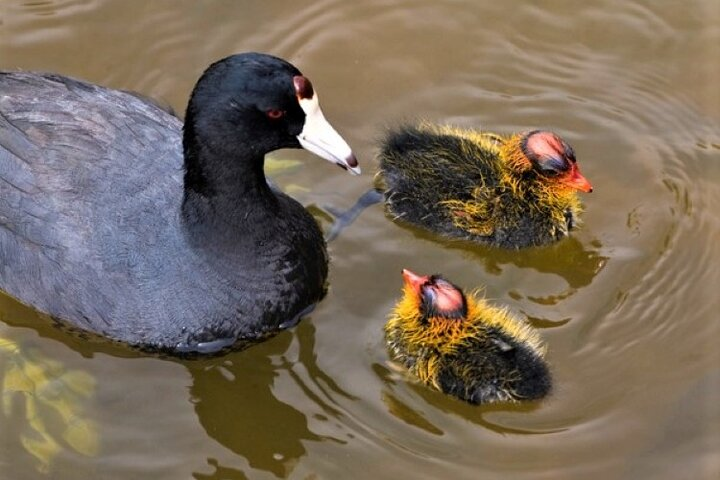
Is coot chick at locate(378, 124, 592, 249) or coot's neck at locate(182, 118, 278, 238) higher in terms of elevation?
coot chick at locate(378, 124, 592, 249)

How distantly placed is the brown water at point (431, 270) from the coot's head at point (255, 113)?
3.08 feet

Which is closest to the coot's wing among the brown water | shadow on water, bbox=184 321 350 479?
the brown water

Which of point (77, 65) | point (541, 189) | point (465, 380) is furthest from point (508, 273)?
point (77, 65)

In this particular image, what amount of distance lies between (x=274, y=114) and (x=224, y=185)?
364mm

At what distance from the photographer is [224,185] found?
4.47 m

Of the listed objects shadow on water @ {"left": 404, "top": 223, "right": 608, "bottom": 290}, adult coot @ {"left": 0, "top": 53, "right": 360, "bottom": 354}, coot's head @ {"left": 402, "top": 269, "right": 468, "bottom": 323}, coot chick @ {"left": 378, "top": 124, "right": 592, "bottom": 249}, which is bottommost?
adult coot @ {"left": 0, "top": 53, "right": 360, "bottom": 354}

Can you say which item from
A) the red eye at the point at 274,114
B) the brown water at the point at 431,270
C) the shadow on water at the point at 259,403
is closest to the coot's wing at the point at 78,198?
the brown water at the point at 431,270

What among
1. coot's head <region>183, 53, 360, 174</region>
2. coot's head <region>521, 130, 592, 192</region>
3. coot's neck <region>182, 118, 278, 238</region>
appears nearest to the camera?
coot's head <region>183, 53, 360, 174</region>

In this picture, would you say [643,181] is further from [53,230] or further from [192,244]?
[53,230]

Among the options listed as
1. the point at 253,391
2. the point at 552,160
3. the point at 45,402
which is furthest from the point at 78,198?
the point at 552,160

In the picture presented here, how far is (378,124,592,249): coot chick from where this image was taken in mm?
5047

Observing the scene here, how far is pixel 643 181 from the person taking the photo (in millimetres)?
5492

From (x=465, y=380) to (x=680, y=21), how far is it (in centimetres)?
275

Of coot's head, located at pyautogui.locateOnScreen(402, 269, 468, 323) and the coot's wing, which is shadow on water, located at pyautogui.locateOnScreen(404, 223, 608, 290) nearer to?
coot's head, located at pyautogui.locateOnScreen(402, 269, 468, 323)
